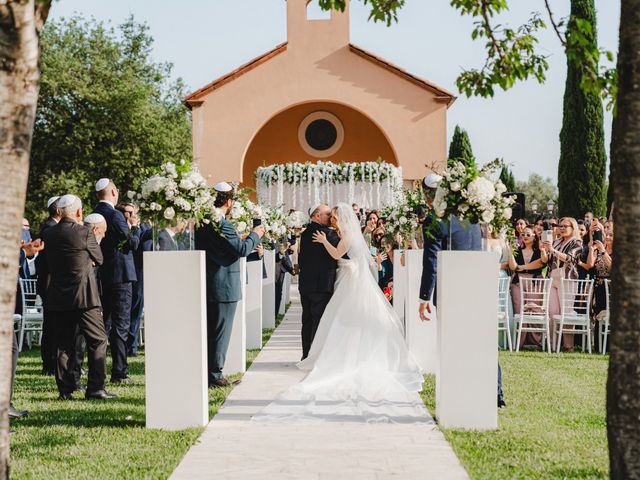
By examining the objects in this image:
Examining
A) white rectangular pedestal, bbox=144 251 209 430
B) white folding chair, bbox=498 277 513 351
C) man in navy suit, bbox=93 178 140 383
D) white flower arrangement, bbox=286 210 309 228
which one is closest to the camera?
white rectangular pedestal, bbox=144 251 209 430

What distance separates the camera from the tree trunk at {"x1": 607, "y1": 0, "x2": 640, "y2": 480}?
11.2 ft

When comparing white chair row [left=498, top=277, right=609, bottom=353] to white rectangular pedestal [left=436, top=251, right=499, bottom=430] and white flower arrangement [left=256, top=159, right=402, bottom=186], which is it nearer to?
white rectangular pedestal [left=436, top=251, right=499, bottom=430]

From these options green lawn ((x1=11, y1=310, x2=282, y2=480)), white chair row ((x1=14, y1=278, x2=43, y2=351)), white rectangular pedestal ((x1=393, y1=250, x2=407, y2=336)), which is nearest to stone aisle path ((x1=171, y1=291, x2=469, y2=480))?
green lawn ((x1=11, y1=310, x2=282, y2=480))

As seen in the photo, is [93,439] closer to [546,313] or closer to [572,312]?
[546,313]

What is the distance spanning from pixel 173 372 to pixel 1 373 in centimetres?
355

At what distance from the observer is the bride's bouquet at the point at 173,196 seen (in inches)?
285

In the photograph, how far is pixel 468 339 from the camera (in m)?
6.81

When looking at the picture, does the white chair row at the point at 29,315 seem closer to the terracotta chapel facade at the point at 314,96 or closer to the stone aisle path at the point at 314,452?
the stone aisle path at the point at 314,452

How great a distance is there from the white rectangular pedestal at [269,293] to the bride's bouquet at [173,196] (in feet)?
23.8

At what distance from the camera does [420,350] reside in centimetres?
982

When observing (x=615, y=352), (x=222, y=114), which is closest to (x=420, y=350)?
(x=615, y=352)

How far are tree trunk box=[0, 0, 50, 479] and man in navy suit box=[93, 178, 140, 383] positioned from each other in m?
5.73

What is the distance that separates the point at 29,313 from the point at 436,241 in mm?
6976

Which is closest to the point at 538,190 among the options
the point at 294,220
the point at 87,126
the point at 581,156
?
the point at 581,156
